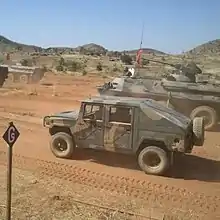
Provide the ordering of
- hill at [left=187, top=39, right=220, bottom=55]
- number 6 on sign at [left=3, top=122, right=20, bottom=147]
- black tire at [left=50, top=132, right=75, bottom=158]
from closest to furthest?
number 6 on sign at [left=3, top=122, right=20, bottom=147] → black tire at [left=50, top=132, right=75, bottom=158] → hill at [left=187, top=39, right=220, bottom=55]

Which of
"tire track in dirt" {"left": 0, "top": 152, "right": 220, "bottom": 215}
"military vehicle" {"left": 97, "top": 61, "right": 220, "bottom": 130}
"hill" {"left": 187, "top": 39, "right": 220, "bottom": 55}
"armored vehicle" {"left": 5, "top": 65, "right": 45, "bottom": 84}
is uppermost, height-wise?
"hill" {"left": 187, "top": 39, "right": 220, "bottom": 55}

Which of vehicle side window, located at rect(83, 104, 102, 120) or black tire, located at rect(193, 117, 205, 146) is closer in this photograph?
black tire, located at rect(193, 117, 205, 146)

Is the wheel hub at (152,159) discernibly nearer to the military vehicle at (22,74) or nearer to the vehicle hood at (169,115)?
the vehicle hood at (169,115)

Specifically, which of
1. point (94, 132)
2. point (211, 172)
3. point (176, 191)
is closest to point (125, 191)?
point (176, 191)

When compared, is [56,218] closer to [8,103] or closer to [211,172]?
[211,172]

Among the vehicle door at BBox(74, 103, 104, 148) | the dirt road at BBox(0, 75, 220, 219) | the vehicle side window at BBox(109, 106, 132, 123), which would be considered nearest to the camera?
the dirt road at BBox(0, 75, 220, 219)

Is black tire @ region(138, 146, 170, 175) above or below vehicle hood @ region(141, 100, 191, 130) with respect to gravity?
below

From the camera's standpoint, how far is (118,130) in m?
9.70

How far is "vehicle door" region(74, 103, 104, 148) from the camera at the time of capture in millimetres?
9914

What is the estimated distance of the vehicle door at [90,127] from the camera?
32.5 ft

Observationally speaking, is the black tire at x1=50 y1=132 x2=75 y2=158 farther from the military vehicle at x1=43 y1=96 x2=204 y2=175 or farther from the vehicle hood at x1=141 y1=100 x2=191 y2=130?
the vehicle hood at x1=141 y1=100 x2=191 y2=130

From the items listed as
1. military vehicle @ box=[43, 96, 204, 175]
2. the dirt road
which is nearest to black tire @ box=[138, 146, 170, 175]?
military vehicle @ box=[43, 96, 204, 175]

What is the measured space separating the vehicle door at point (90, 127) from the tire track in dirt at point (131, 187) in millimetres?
637

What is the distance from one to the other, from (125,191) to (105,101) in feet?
7.22
